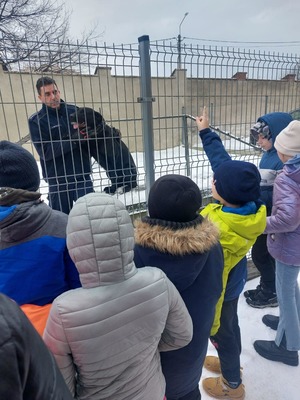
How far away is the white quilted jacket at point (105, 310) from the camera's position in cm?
94

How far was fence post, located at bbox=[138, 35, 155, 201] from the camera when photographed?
8.14 feet

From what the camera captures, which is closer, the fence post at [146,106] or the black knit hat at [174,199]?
the black knit hat at [174,199]

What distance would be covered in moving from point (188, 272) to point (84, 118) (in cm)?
172

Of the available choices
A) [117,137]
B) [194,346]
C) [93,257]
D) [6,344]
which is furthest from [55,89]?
[6,344]

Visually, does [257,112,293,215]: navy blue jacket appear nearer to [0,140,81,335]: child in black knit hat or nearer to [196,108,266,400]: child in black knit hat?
[196,108,266,400]: child in black knit hat

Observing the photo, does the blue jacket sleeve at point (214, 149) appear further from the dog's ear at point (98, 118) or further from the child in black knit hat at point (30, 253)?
the child in black knit hat at point (30, 253)

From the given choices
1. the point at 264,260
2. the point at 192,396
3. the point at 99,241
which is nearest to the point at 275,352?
the point at 264,260

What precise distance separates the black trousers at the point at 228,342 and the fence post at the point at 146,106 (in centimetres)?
143

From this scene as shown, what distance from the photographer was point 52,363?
0.58m

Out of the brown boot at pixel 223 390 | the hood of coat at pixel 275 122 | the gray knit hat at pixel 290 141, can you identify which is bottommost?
the brown boot at pixel 223 390

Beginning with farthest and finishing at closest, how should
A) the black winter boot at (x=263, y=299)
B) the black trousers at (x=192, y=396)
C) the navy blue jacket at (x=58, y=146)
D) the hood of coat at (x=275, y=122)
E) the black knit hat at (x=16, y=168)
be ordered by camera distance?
the black winter boot at (x=263, y=299) < the navy blue jacket at (x=58, y=146) < the hood of coat at (x=275, y=122) < the black trousers at (x=192, y=396) < the black knit hat at (x=16, y=168)

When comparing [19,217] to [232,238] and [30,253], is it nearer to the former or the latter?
[30,253]

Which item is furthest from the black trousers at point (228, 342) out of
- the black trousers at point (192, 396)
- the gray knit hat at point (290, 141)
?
the gray knit hat at point (290, 141)

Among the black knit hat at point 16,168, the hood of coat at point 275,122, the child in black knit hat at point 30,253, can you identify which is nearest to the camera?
the child in black knit hat at point 30,253
